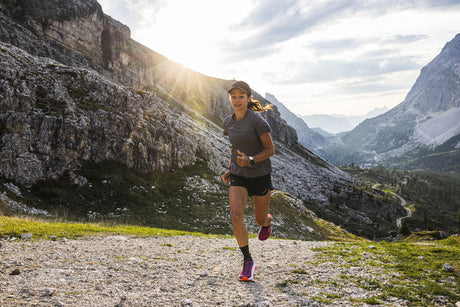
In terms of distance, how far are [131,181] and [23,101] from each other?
15196 millimetres

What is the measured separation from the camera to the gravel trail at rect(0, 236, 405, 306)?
17.3 ft

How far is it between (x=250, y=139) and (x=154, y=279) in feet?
14.6

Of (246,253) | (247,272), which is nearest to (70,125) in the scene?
(246,253)

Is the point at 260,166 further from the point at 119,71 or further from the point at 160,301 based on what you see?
the point at 119,71

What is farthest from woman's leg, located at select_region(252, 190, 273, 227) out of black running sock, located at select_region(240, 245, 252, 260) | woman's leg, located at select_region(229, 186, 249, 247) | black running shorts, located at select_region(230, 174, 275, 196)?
black running sock, located at select_region(240, 245, 252, 260)

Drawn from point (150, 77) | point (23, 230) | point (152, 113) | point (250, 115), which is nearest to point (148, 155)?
point (152, 113)

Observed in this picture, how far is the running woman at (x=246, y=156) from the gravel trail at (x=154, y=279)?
1170 mm

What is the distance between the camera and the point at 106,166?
33062 millimetres

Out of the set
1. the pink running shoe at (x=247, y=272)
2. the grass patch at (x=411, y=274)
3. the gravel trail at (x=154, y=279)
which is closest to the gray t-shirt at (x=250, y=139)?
the pink running shoe at (x=247, y=272)

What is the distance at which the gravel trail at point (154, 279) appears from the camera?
17.3ft

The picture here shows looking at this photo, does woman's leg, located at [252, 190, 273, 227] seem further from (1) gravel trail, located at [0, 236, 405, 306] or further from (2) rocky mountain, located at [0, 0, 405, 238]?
(2) rocky mountain, located at [0, 0, 405, 238]

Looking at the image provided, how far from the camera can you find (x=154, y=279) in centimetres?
664

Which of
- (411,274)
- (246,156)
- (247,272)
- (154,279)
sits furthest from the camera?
(246,156)

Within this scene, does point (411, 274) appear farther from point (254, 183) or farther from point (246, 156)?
point (246, 156)
